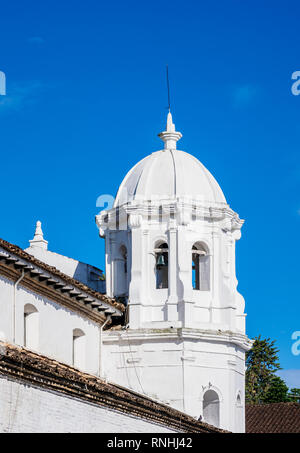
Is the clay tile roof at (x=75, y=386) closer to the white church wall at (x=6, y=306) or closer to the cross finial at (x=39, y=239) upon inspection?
the white church wall at (x=6, y=306)

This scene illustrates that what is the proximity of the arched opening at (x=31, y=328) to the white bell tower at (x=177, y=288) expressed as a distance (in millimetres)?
6274

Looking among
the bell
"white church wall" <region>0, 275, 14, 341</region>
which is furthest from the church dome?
"white church wall" <region>0, 275, 14, 341</region>

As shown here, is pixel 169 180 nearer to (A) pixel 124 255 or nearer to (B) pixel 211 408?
(A) pixel 124 255

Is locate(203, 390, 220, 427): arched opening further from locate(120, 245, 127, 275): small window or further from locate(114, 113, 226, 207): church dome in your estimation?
locate(114, 113, 226, 207): church dome

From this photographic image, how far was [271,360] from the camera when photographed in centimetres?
8706

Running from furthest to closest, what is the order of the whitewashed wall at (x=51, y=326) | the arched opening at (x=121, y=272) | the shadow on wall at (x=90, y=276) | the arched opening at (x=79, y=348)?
the shadow on wall at (x=90, y=276), the arched opening at (x=121, y=272), the arched opening at (x=79, y=348), the whitewashed wall at (x=51, y=326)

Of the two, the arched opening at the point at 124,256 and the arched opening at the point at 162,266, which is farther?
the arched opening at the point at 124,256

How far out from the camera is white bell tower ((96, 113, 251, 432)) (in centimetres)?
4225

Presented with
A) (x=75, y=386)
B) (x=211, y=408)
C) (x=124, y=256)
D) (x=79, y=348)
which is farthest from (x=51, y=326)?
(x=75, y=386)

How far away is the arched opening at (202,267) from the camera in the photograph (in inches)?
1748

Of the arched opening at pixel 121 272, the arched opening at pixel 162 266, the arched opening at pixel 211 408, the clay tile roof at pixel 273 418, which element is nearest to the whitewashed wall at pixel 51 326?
the arched opening at pixel 121 272

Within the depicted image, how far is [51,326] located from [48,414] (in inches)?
416
